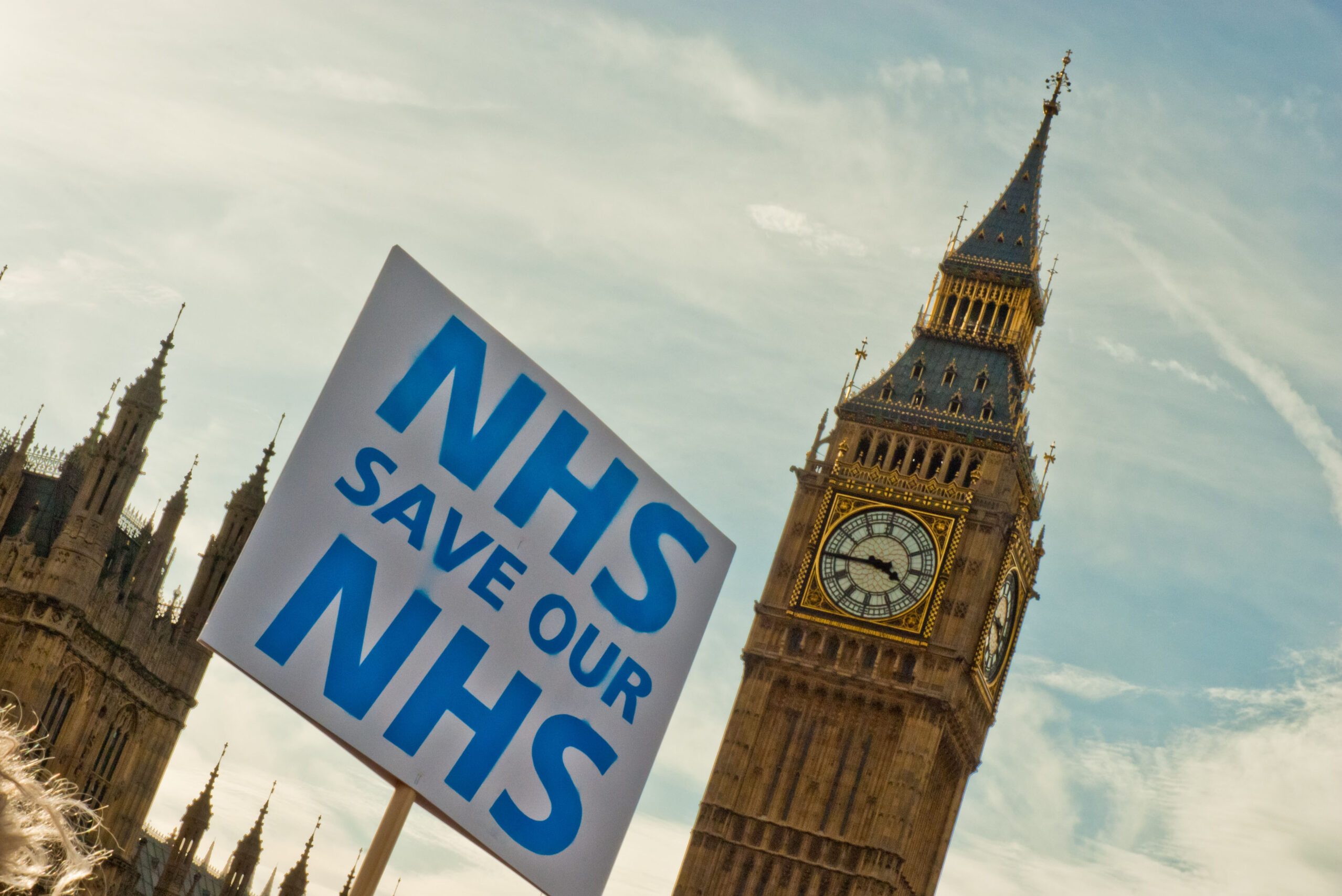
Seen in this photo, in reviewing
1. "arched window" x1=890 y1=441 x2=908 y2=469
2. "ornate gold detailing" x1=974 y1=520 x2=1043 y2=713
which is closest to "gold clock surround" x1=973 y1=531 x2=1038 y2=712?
"ornate gold detailing" x1=974 y1=520 x2=1043 y2=713

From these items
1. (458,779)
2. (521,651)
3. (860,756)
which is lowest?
(458,779)

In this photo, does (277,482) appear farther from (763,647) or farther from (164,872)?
(763,647)

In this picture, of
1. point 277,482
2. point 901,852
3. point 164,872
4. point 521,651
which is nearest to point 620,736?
point 521,651

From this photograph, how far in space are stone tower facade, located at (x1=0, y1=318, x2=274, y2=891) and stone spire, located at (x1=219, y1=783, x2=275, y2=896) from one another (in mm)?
7031

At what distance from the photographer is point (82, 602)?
169 ft

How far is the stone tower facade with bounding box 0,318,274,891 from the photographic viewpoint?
5047 centimetres

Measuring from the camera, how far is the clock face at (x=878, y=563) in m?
78.3

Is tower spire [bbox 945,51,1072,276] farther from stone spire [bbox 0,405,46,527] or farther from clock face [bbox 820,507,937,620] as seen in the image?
stone spire [bbox 0,405,46,527]

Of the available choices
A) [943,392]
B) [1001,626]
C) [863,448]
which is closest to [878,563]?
[863,448]

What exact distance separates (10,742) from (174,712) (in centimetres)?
5444

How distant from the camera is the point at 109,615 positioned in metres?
53.4

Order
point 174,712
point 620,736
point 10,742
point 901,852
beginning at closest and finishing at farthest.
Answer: point 10,742 < point 620,736 < point 174,712 < point 901,852

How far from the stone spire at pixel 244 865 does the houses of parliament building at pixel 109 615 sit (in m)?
4.85

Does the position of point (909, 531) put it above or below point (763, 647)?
above
